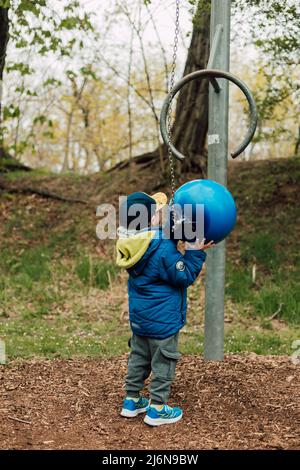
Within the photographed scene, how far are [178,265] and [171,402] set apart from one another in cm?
116

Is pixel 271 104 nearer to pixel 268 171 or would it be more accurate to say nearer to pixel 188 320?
pixel 268 171

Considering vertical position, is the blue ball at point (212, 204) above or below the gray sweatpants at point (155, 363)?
above

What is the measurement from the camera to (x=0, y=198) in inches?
469

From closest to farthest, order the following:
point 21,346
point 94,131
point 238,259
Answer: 1. point 21,346
2. point 238,259
3. point 94,131

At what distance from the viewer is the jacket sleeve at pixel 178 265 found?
383cm

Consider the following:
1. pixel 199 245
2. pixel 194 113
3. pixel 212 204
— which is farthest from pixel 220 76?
A: pixel 194 113

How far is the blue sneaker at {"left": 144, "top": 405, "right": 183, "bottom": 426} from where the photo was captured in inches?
157

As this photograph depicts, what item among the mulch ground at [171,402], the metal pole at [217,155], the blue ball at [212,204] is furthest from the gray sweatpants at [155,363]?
the metal pole at [217,155]

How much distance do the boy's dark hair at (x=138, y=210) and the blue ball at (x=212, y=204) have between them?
0.21 metres

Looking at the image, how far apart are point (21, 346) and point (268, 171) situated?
20.5ft

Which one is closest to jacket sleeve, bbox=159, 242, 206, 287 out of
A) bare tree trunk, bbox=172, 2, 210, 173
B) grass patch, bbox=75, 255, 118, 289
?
grass patch, bbox=75, 255, 118, 289

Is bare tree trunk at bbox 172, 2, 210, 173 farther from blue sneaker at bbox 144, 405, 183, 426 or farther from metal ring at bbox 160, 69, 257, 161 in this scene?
blue sneaker at bbox 144, 405, 183, 426

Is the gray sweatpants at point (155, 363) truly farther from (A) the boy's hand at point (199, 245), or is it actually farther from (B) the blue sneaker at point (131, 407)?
(A) the boy's hand at point (199, 245)
